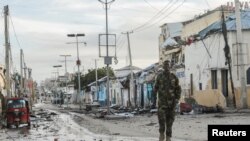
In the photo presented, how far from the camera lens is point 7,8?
165ft

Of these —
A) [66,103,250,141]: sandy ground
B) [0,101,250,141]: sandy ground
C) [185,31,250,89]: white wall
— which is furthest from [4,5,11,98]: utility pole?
[66,103,250,141]: sandy ground

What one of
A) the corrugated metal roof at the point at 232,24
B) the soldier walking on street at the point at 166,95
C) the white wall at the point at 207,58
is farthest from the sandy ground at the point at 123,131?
the corrugated metal roof at the point at 232,24

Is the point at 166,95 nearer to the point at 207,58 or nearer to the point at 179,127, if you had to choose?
the point at 179,127

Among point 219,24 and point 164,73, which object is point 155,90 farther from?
point 219,24

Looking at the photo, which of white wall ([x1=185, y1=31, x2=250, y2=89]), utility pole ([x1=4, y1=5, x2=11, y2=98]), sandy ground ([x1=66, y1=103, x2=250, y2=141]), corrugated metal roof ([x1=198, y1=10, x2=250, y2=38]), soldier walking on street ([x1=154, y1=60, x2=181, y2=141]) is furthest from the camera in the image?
utility pole ([x1=4, y1=5, x2=11, y2=98])

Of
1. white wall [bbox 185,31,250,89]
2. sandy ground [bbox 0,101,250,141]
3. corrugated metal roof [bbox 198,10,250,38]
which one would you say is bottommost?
sandy ground [bbox 0,101,250,141]

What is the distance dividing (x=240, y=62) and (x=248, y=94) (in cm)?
297

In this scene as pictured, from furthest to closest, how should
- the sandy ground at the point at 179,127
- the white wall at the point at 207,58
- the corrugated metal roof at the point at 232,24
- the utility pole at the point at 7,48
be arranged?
the utility pole at the point at 7,48 < the corrugated metal roof at the point at 232,24 < the white wall at the point at 207,58 < the sandy ground at the point at 179,127

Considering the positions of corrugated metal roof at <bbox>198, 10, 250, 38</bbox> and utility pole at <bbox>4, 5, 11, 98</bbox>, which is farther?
utility pole at <bbox>4, 5, 11, 98</bbox>

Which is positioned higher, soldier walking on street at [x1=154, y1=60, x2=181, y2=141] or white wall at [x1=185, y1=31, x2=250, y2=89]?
white wall at [x1=185, y1=31, x2=250, y2=89]

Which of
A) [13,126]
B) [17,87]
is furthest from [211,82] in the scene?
[17,87]

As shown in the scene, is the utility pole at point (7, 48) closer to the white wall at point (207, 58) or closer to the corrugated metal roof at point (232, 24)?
the white wall at point (207, 58)

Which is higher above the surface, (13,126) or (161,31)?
(161,31)

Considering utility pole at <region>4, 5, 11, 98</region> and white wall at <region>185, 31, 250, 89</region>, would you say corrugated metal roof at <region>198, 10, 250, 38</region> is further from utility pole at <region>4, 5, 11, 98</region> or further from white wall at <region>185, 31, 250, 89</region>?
utility pole at <region>4, 5, 11, 98</region>
